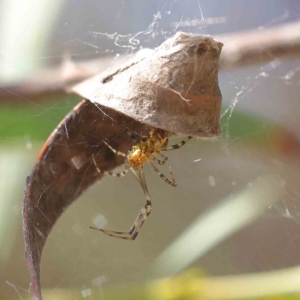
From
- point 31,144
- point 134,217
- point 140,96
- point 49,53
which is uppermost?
point 140,96

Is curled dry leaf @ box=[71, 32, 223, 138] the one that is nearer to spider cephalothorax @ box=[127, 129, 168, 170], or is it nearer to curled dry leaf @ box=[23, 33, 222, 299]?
curled dry leaf @ box=[23, 33, 222, 299]

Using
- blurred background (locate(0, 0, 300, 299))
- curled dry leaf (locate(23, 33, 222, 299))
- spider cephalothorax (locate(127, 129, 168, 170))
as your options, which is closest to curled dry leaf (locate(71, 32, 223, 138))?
curled dry leaf (locate(23, 33, 222, 299))

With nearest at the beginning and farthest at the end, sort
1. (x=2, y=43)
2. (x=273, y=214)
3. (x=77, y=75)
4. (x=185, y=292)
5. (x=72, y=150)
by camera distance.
Result: 1. (x=72, y=150)
2. (x=77, y=75)
3. (x=185, y=292)
4. (x=273, y=214)
5. (x=2, y=43)

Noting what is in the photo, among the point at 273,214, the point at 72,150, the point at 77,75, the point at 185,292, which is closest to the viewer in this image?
the point at 72,150

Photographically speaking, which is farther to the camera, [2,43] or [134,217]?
[2,43]

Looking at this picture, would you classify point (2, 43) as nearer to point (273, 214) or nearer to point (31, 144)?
point (31, 144)

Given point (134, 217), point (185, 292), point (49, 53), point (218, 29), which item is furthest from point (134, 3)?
point (185, 292)

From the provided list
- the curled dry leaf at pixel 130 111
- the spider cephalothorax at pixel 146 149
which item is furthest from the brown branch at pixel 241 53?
the curled dry leaf at pixel 130 111
